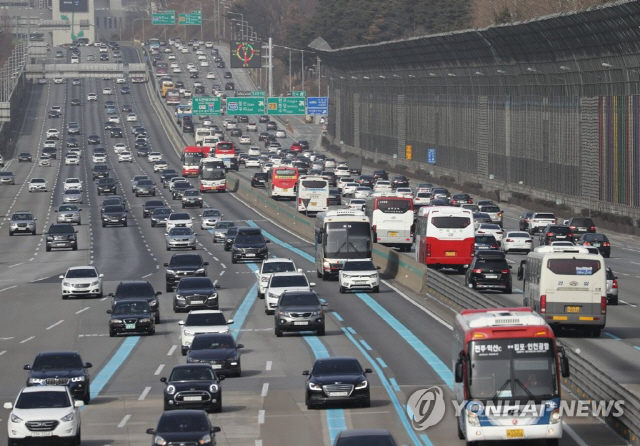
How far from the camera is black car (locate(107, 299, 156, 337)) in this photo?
152ft

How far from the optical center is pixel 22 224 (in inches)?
3536

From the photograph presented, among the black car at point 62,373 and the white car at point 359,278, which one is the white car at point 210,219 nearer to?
the white car at point 359,278

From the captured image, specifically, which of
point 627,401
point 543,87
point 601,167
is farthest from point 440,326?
point 543,87

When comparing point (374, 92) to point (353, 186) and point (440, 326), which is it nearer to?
point (353, 186)

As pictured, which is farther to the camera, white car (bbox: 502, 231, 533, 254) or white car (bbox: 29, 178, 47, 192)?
white car (bbox: 29, 178, 47, 192)

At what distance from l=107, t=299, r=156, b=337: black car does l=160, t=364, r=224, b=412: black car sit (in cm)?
1529

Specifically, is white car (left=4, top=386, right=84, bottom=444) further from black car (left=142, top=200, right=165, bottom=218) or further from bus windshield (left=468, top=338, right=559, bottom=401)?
black car (left=142, top=200, right=165, bottom=218)

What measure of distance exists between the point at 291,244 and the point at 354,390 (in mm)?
50392

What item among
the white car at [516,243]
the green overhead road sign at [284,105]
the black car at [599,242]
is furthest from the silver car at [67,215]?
the green overhead road sign at [284,105]

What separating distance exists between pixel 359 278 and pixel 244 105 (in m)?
92.5

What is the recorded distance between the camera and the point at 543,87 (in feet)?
349

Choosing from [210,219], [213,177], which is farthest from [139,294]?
[213,177]

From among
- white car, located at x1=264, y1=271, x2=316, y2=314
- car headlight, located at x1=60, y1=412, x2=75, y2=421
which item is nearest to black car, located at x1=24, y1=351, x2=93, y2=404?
car headlight, located at x1=60, y1=412, x2=75, y2=421

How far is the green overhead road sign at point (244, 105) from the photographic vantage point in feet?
480
